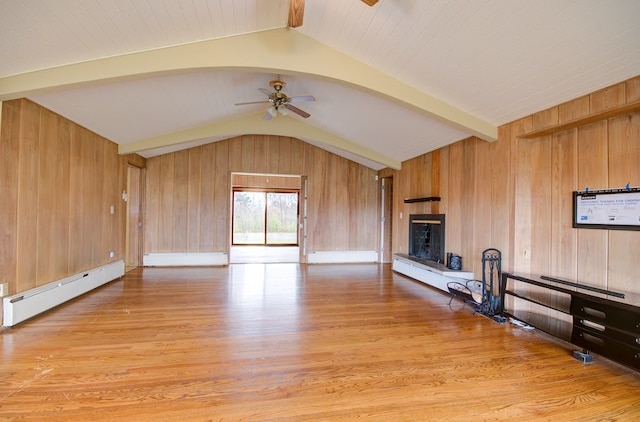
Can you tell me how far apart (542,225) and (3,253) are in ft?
19.5

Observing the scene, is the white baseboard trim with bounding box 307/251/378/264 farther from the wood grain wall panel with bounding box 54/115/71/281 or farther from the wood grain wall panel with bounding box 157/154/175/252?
the wood grain wall panel with bounding box 54/115/71/281

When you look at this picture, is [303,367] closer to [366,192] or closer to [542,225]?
[542,225]

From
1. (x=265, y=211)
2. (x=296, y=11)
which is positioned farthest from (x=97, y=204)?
(x=265, y=211)

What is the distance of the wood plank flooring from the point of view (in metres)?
1.91

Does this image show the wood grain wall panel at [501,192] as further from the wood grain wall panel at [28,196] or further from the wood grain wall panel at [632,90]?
the wood grain wall panel at [28,196]

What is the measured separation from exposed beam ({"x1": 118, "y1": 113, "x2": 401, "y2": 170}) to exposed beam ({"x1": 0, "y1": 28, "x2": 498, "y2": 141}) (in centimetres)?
260

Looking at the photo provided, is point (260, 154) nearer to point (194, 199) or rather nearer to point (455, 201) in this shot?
point (194, 199)

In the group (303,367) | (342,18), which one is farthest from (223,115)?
(303,367)

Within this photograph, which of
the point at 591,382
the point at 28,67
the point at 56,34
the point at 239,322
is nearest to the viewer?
the point at 591,382

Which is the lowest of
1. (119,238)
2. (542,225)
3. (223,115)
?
(119,238)

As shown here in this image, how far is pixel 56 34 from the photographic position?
258 centimetres

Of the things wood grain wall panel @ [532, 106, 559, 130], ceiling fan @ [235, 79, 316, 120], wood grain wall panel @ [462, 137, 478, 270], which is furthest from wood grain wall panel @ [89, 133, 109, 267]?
wood grain wall panel @ [532, 106, 559, 130]

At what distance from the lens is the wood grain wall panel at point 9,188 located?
301cm

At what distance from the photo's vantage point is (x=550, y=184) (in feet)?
11.4
